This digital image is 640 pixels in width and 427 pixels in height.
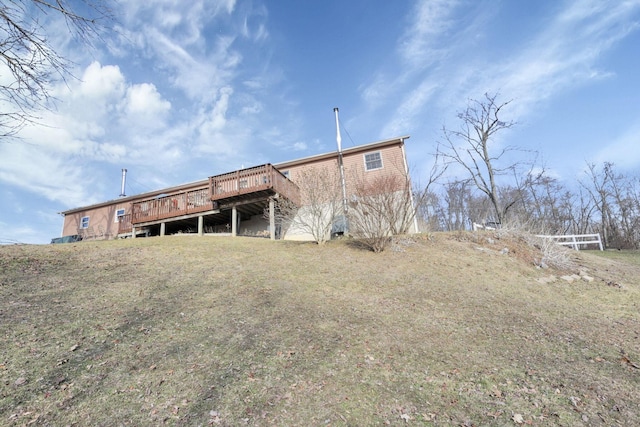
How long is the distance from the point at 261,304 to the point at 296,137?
15435 millimetres

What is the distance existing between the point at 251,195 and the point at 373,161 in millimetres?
7237

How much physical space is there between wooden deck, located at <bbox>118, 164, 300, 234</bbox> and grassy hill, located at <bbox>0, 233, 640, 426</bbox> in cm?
590

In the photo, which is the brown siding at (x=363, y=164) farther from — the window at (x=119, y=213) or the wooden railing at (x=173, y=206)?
the window at (x=119, y=213)

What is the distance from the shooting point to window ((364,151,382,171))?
1663 centimetres

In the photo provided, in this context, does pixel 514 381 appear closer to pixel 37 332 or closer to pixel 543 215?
pixel 37 332

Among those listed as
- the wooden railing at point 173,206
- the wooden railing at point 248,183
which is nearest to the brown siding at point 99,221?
the wooden railing at point 173,206

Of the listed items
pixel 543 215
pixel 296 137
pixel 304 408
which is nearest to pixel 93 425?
pixel 304 408

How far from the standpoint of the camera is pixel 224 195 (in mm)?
14484

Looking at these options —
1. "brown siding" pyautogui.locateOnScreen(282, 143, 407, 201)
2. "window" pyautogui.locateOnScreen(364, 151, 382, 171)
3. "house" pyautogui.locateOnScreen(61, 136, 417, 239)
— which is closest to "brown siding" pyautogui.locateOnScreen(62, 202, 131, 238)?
"house" pyautogui.locateOnScreen(61, 136, 417, 239)

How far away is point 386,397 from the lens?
11.1 ft

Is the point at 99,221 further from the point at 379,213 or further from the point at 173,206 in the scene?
the point at 379,213

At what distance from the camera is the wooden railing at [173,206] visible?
15.8 meters

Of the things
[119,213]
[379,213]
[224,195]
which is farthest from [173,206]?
[379,213]

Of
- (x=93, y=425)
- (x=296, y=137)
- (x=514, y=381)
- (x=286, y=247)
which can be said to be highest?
(x=296, y=137)
